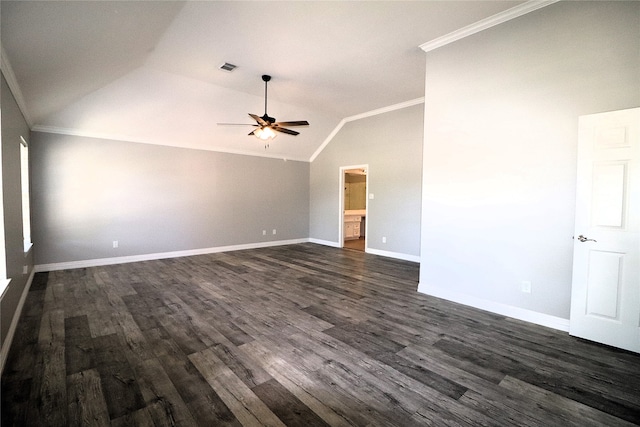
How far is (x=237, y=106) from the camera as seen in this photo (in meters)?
5.62

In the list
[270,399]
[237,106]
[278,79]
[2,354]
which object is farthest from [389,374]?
[237,106]

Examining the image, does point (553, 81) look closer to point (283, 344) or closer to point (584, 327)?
point (584, 327)

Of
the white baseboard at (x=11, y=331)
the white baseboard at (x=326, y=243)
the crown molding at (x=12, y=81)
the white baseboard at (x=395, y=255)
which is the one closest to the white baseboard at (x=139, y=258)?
the white baseboard at (x=326, y=243)

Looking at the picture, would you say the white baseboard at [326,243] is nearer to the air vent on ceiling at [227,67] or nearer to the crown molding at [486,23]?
the air vent on ceiling at [227,67]

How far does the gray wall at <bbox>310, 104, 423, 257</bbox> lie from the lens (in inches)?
235

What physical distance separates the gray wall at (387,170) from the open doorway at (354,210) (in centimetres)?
18

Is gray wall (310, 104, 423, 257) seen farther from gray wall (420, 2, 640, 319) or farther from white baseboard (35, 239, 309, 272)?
white baseboard (35, 239, 309, 272)

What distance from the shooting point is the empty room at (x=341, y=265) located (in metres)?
1.95

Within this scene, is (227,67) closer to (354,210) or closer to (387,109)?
(387,109)

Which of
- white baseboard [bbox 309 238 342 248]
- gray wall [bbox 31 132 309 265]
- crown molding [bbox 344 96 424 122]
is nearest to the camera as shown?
gray wall [bbox 31 132 309 265]

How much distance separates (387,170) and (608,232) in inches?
166

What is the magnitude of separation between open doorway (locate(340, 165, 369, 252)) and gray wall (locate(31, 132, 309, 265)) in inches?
67.4

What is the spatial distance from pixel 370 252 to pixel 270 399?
17.3ft

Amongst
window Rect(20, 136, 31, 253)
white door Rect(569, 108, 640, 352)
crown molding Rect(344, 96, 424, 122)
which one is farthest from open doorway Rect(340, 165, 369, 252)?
window Rect(20, 136, 31, 253)
